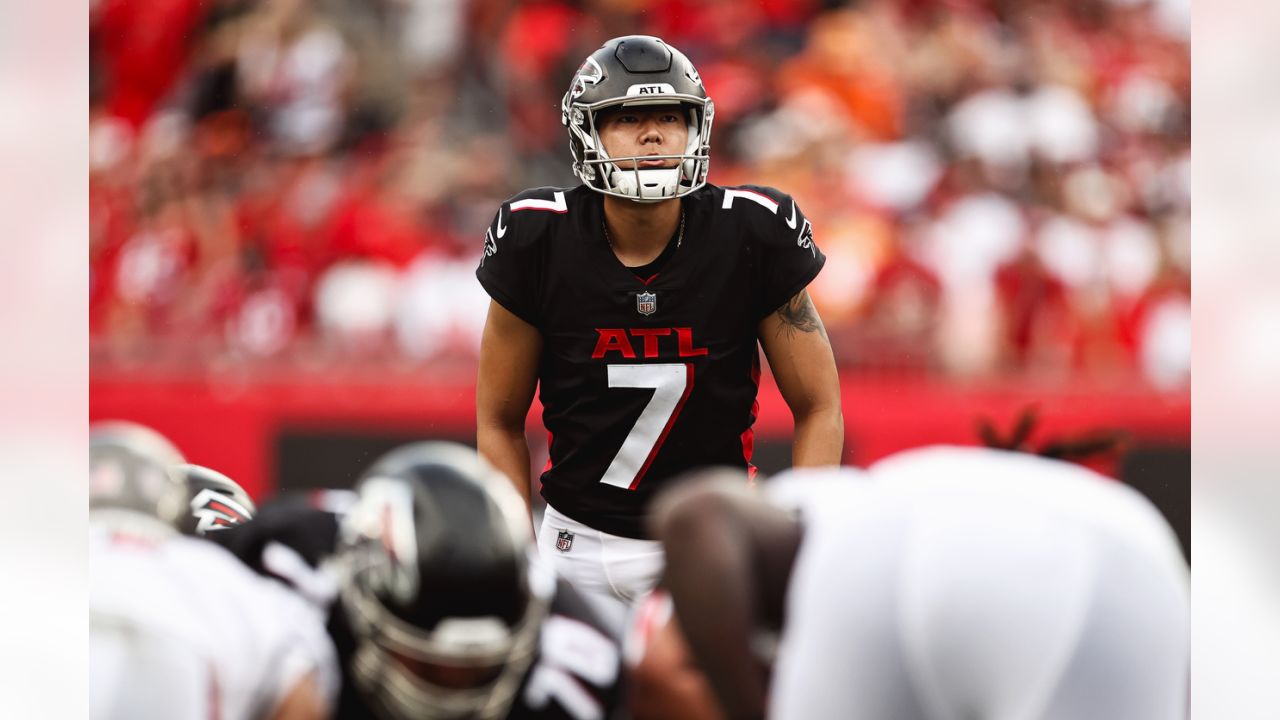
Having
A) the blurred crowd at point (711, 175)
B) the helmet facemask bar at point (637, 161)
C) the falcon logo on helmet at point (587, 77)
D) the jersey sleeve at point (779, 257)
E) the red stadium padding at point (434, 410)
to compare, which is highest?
the falcon logo on helmet at point (587, 77)

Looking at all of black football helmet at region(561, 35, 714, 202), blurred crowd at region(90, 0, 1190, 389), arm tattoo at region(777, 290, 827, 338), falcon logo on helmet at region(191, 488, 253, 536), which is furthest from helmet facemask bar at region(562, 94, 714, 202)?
blurred crowd at region(90, 0, 1190, 389)

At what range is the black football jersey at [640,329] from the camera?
3.27 m

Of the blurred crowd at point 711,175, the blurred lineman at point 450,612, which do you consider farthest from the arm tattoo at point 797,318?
the blurred crowd at point 711,175

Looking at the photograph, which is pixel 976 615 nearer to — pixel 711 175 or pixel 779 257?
pixel 779 257

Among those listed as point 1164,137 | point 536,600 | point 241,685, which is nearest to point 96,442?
point 241,685

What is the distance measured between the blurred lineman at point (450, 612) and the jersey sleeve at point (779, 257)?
121cm

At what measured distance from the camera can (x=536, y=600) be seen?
2.14 meters

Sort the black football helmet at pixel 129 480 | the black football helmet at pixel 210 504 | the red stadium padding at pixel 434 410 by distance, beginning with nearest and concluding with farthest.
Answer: the black football helmet at pixel 129 480, the black football helmet at pixel 210 504, the red stadium padding at pixel 434 410

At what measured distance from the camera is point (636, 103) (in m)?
3.29

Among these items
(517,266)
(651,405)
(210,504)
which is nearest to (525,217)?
(517,266)

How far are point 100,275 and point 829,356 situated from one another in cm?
616

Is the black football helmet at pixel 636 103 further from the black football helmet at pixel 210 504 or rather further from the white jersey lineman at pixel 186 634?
the white jersey lineman at pixel 186 634
